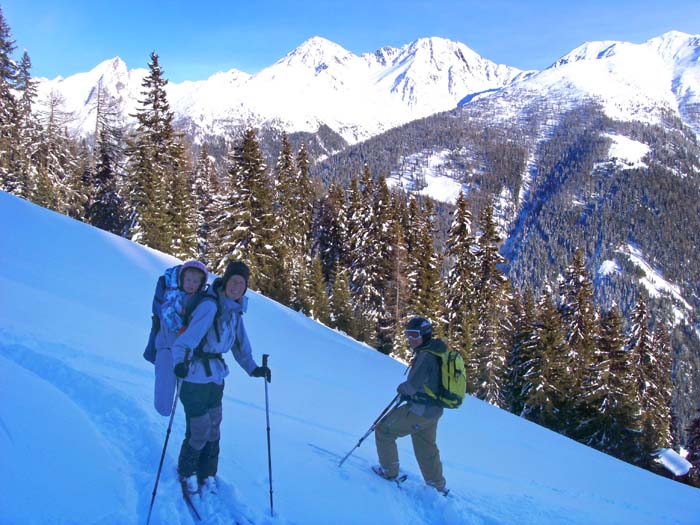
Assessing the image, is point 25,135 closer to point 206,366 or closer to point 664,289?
point 206,366

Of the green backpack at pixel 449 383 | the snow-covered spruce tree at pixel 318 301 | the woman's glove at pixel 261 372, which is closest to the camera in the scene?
the woman's glove at pixel 261 372

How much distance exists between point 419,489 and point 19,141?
45.1 m

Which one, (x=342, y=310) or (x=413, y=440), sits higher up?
(x=413, y=440)

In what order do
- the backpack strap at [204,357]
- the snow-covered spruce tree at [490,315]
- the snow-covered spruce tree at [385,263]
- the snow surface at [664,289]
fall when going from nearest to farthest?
the backpack strap at [204,357]
the snow-covered spruce tree at [490,315]
the snow-covered spruce tree at [385,263]
the snow surface at [664,289]

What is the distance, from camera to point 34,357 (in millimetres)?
6871

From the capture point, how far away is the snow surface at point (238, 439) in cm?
462

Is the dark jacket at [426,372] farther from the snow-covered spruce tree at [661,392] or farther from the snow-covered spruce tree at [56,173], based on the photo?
the snow-covered spruce tree at [56,173]

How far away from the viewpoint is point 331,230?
42.0 m

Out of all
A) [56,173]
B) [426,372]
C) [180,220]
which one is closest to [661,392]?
[180,220]

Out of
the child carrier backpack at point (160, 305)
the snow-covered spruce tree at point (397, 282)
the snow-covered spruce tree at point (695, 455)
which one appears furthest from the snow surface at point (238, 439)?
the snow-covered spruce tree at point (695, 455)

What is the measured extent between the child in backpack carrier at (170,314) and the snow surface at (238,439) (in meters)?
0.87

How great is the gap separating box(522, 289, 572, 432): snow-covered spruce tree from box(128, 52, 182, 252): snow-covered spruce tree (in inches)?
929

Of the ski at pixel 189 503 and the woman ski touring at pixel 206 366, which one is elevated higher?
the woman ski touring at pixel 206 366

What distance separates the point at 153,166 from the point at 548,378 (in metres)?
28.3
